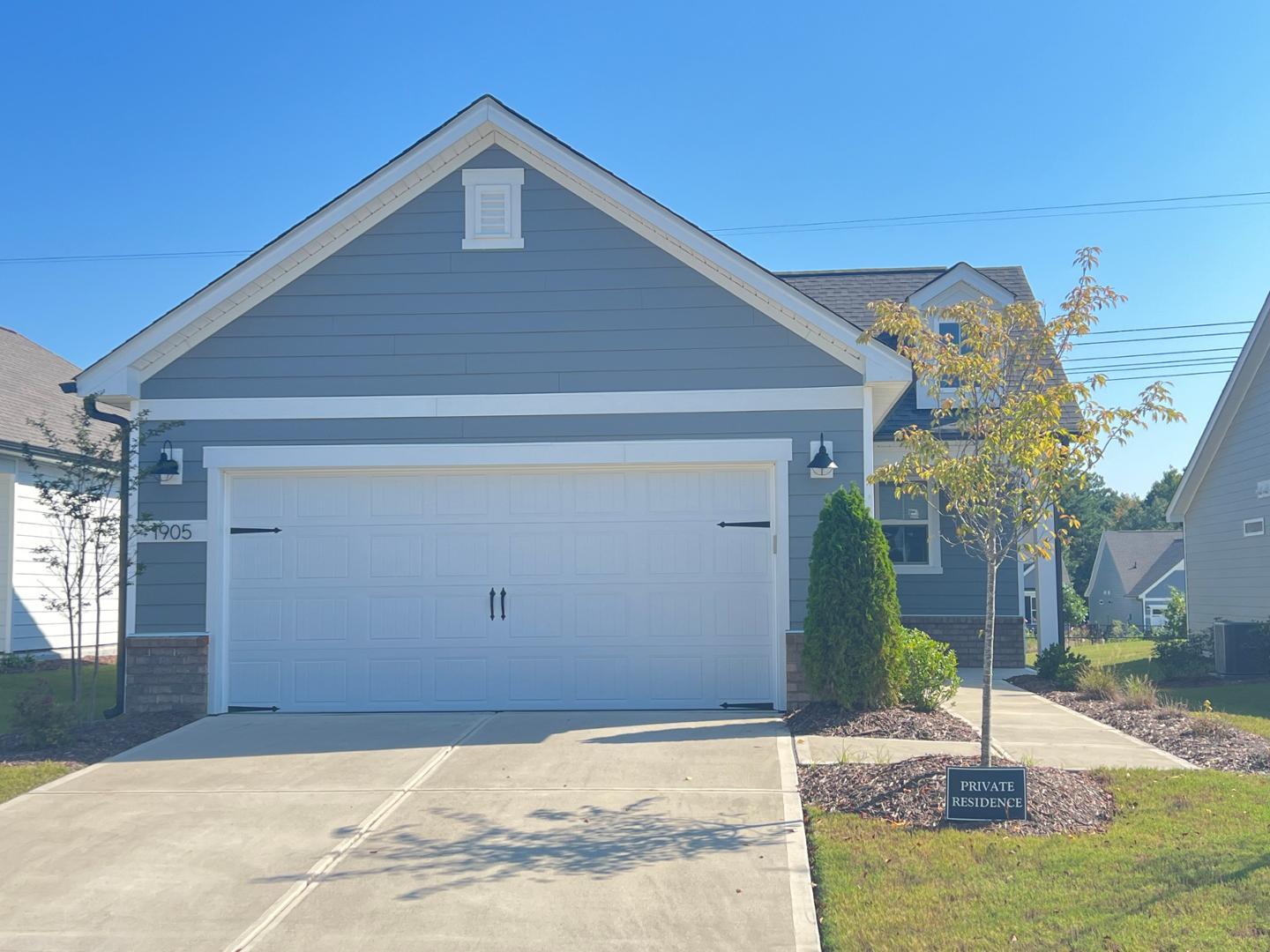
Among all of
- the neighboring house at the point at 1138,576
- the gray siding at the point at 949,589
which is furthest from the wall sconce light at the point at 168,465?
the neighboring house at the point at 1138,576

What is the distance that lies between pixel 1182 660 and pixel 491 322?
34.4 feet

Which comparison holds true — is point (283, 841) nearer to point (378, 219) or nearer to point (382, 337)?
point (382, 337)

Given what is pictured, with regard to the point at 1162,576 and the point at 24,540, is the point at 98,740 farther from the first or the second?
the point at 1162,576

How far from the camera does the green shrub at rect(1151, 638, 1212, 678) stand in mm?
14656

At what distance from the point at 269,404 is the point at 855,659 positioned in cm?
612

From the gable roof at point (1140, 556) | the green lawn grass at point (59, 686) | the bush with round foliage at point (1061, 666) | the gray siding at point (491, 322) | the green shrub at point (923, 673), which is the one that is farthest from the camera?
the gable roof at point (1140, 556)

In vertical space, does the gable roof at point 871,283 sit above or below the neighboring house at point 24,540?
above

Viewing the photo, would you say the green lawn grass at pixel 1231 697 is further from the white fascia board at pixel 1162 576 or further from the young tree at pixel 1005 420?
the white fascia board at pixel 1162 576

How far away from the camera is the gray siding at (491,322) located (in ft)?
35.3

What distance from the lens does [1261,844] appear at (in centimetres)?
600

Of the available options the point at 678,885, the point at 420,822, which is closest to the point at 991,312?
the point at 678,885

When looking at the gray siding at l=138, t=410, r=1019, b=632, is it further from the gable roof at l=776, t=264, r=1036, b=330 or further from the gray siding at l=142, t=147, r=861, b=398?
the gable roof at l=776, t=264, r=1036, b=330

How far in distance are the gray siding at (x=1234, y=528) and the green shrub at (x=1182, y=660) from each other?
132 cm

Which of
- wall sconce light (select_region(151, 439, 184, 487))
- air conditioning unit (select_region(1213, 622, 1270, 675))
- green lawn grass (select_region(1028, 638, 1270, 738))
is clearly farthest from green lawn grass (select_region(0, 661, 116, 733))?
air conditioning unit (select_region(1213, 622, 1270, 675))
